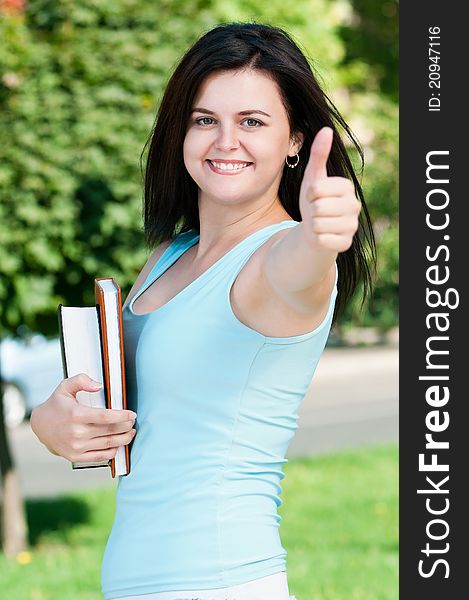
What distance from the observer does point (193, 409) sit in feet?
5.75

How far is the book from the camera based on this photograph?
1.82 metres

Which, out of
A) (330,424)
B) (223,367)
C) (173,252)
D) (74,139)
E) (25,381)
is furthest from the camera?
(25,381)

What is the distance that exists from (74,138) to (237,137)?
3.27 metres

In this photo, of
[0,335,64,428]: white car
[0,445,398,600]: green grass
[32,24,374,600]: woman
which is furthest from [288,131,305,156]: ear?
[0,335,64,428]: white car

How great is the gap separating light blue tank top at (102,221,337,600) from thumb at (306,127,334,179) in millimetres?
275

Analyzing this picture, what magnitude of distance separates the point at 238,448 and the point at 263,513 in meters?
0.13

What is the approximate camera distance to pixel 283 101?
1.88 metres

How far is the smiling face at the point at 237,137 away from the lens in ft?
5.99

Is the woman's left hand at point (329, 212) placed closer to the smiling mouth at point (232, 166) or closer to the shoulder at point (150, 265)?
the smiling mouth at point (232, 166)

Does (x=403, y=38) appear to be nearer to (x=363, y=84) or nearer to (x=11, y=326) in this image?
(x=11, y=326)

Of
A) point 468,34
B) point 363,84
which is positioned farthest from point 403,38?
point 363,84

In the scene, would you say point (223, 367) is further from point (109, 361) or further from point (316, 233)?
point (316, 233)

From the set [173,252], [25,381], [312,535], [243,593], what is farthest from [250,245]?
[25,381]

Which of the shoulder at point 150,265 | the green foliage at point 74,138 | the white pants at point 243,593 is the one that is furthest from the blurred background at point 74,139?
the white pants at point 243,593
